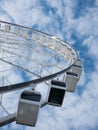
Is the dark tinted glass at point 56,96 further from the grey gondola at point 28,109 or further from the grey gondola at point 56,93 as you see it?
the grey gondola at point 28,109

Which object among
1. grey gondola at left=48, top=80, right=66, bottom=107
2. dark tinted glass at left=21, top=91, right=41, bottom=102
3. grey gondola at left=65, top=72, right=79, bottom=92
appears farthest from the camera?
grey gondola at left=65, top=72, right=79, bottom=92

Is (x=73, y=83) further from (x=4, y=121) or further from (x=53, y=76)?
(x=4, y=121)

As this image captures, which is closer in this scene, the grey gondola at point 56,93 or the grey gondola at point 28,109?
the grey gondola at point 28,109

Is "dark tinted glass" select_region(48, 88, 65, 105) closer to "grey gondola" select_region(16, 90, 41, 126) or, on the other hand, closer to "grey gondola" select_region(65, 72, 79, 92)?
"grey gondola" select_region(16, 90, 41, 126)

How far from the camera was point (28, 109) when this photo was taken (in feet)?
23.8

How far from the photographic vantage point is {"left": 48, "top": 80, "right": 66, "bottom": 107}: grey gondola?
8.70m

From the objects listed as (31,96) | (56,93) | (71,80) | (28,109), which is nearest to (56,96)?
(56,93)

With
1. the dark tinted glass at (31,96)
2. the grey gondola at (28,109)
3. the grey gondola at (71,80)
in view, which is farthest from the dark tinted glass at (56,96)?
the grey gondola at (71,80)

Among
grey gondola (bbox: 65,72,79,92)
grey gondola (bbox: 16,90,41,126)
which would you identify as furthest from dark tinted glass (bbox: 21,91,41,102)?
grey gondola (bbox: 65,72,79,92)

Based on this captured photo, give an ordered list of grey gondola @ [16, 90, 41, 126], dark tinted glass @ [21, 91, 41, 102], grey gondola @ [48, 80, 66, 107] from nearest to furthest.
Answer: grey gondola @ [16, 90, 41, 126], dark tinted glass @ [21, 91, 41, 102], grey gondola @ [48, 80, 66, 107]

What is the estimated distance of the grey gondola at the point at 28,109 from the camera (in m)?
7.25

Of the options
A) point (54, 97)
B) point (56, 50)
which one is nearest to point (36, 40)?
point (56, 50)

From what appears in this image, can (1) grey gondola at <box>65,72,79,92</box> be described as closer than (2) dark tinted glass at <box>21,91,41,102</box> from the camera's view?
No

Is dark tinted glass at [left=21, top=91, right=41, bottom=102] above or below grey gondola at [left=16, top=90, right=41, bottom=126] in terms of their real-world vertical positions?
above
